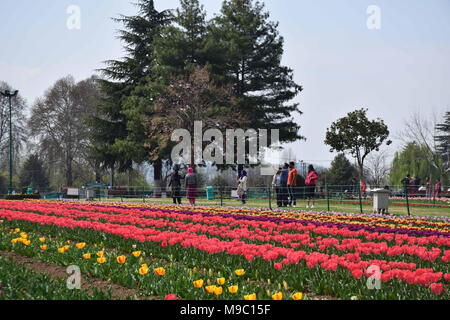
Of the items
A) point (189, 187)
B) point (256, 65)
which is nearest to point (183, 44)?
point (256, 65)

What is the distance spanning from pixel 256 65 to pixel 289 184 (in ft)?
78.3

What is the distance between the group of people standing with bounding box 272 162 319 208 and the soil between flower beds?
1372 centimetres

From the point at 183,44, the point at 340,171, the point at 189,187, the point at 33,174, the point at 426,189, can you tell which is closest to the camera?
the point at 189,187

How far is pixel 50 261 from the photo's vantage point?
649 cm

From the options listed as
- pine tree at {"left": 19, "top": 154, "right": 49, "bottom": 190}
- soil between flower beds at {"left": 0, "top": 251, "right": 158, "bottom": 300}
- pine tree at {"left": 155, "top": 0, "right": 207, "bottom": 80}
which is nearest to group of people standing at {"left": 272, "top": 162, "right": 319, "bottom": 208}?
soil between flower beds at {"left": 0, "top": 251, "right": 158, "bottom": 300}

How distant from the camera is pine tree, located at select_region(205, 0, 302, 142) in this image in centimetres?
4178

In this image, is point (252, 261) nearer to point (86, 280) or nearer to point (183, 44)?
point (86, 280)

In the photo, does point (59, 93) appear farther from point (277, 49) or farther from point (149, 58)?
point (277, 49)

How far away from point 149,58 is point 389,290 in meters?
42.0

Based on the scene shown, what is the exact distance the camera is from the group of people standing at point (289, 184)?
20250 mm

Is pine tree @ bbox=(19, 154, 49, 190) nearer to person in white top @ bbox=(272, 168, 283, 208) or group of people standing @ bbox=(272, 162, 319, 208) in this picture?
person in white top @ bbox=(272, 168, 283, 208)

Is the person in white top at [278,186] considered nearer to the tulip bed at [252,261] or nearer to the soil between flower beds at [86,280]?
the tulip bed at [252,261]

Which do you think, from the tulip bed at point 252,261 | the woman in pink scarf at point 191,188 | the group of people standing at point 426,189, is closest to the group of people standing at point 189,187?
the woman in pink scarf at point 191,188

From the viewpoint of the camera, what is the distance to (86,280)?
18.0 ft
